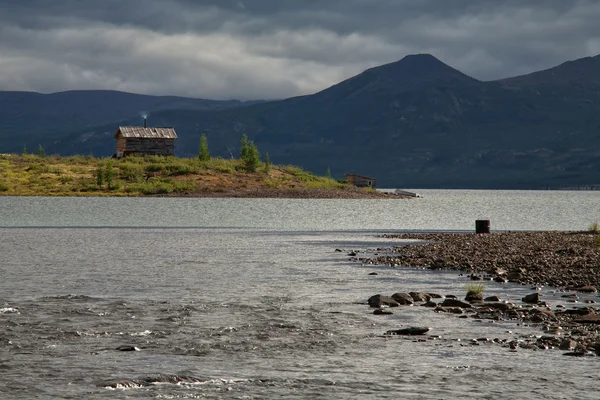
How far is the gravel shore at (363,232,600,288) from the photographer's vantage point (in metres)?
34.1

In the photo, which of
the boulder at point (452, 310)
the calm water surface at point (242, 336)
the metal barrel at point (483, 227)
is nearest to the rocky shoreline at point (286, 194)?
the metal barrel at point (483, 227)

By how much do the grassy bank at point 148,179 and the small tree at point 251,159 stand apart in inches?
46.5

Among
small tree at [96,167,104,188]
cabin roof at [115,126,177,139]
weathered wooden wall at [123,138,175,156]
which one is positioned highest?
cabin roof at [115,126,177,139]

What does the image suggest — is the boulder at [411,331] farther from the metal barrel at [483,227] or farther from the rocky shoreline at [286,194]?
the rocky shoreline at [286,194]

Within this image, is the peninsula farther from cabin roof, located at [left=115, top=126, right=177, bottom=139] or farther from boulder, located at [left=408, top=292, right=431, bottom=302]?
boulder, located at [left=408, top=292, right=431, bottom=302]

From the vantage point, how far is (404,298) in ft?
89.1

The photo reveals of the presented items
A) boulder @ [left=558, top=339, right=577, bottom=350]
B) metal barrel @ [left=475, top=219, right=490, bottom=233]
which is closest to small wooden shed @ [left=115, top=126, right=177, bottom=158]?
metal barrel @ [left=475, top=219, right=490, bottom=233]

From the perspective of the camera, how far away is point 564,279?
3291 cm

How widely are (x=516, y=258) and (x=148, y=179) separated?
112 m

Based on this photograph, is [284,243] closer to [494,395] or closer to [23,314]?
[23,314]

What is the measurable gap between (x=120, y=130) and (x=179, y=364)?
14870 cm

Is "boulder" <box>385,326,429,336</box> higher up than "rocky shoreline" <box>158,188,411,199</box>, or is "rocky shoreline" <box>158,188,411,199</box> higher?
"rocky shoreline" <box>158,188,411,199</box>

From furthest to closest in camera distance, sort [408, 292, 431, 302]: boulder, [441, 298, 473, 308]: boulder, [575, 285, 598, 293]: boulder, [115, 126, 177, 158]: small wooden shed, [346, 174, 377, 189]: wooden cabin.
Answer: [346, 174, 377, 189]: wooden cabin → [115, 126, 177, 158]: small wooden shed → [575, 285, 598, 293]: boulder → [408, 292, 431, 302]: boulder → [441, 298, 473, 308]: boulder

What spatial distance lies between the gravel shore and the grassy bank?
293 feet
